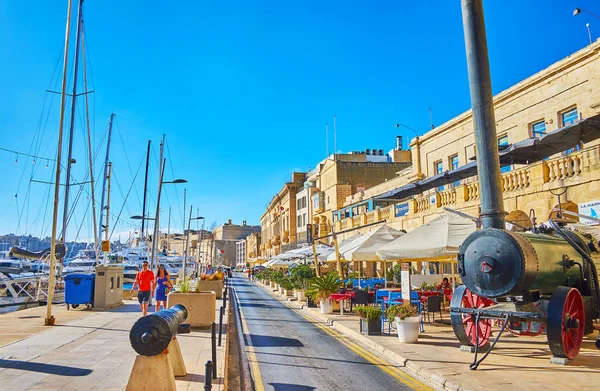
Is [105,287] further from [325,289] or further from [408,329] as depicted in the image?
[408,329]

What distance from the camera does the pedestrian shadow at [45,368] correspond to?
24.1 ft

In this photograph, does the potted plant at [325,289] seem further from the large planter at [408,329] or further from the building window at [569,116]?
the building window at [569,116]

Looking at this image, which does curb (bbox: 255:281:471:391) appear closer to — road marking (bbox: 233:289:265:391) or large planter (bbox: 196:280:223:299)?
road marking (bbox: 233:289:265:391)

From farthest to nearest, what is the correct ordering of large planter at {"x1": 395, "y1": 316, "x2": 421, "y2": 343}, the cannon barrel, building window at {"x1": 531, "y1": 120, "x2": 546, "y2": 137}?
building window at {"x1": 531, "y1": 120, "x2": 546, "y2": 137} → large planter at {"x1": 395, "y1": 316, "x2": 421, "y2": 343} → the cannon barrel

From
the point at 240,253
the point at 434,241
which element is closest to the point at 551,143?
the point at 434,241

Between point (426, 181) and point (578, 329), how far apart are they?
14.3 meters

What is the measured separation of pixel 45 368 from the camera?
25.0 ft

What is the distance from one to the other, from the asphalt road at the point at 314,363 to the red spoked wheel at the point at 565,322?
7.89 feet

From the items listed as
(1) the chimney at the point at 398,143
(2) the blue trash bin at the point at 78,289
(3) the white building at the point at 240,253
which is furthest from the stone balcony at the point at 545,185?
(3) the white building at the point at 240,253

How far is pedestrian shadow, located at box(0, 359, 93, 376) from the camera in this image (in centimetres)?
735

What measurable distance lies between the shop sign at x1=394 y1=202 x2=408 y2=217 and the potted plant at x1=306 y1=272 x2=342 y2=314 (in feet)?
30.4

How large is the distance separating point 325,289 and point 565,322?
415 inches

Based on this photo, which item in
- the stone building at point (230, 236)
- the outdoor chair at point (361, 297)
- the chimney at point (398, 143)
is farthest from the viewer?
the stone building at point (230, 236)

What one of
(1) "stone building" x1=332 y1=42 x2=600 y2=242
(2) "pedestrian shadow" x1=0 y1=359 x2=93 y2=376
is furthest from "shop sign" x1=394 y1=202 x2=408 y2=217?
(2) "pedestrian shadow" x1=0 y1=359 x2=93 y2=376
